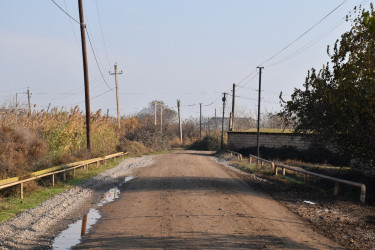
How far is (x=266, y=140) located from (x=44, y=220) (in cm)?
3069

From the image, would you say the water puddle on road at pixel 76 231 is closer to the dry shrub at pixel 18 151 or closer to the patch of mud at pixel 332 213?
the dry shrub at pixel 18 151

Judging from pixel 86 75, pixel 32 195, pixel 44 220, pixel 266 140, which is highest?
pixel 86 75

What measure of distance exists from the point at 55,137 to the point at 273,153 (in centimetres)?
2242

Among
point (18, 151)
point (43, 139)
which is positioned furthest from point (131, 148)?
point (18, 151)

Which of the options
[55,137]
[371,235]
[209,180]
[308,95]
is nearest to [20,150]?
[55,137]

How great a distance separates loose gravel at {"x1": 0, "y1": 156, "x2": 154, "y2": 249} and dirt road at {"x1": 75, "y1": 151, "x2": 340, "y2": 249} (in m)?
0.92

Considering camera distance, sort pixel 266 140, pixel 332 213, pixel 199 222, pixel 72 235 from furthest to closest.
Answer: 1. pixel 266 140
2. pixel 332 213
3. pixel 199 222
4. pixel 72 235

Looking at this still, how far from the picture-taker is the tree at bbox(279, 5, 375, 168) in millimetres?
13430

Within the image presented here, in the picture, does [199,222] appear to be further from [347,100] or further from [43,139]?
[43,139]

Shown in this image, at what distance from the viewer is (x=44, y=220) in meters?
9.29

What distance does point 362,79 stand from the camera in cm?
1366

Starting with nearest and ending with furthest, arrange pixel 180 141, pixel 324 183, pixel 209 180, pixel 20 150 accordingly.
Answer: pixel 20 150, pixel 209 180, pixel 324 183, pixel 180 141

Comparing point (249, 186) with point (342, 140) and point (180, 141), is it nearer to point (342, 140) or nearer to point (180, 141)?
point (342, 140)

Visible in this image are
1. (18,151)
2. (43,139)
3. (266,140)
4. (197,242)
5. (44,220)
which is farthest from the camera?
(266,140)
